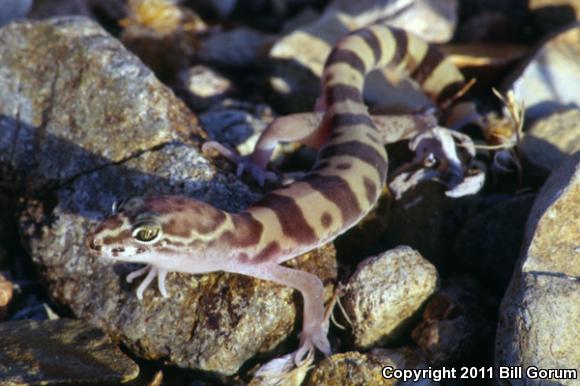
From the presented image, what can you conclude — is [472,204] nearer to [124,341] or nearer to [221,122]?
[221,122]

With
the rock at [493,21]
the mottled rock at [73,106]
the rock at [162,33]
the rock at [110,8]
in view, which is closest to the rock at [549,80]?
the rock at [493,21]

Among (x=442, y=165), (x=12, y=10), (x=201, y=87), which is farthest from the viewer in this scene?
(x=12, y=10)

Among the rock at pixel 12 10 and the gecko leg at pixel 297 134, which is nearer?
the gecko leg at pixel 297 134

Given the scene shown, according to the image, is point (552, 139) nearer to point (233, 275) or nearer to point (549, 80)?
point (549, 80)

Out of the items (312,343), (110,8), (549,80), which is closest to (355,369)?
(312,343)

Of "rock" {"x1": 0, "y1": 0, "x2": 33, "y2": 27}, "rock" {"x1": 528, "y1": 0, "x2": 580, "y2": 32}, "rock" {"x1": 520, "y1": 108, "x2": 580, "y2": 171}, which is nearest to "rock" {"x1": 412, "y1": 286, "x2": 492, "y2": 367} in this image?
"rock" {"x1": 520, "y1": 108, "x2": 580, "y2": 171}

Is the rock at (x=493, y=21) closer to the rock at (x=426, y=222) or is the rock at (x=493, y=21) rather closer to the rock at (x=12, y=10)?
the rock at (x=426, y=222)
